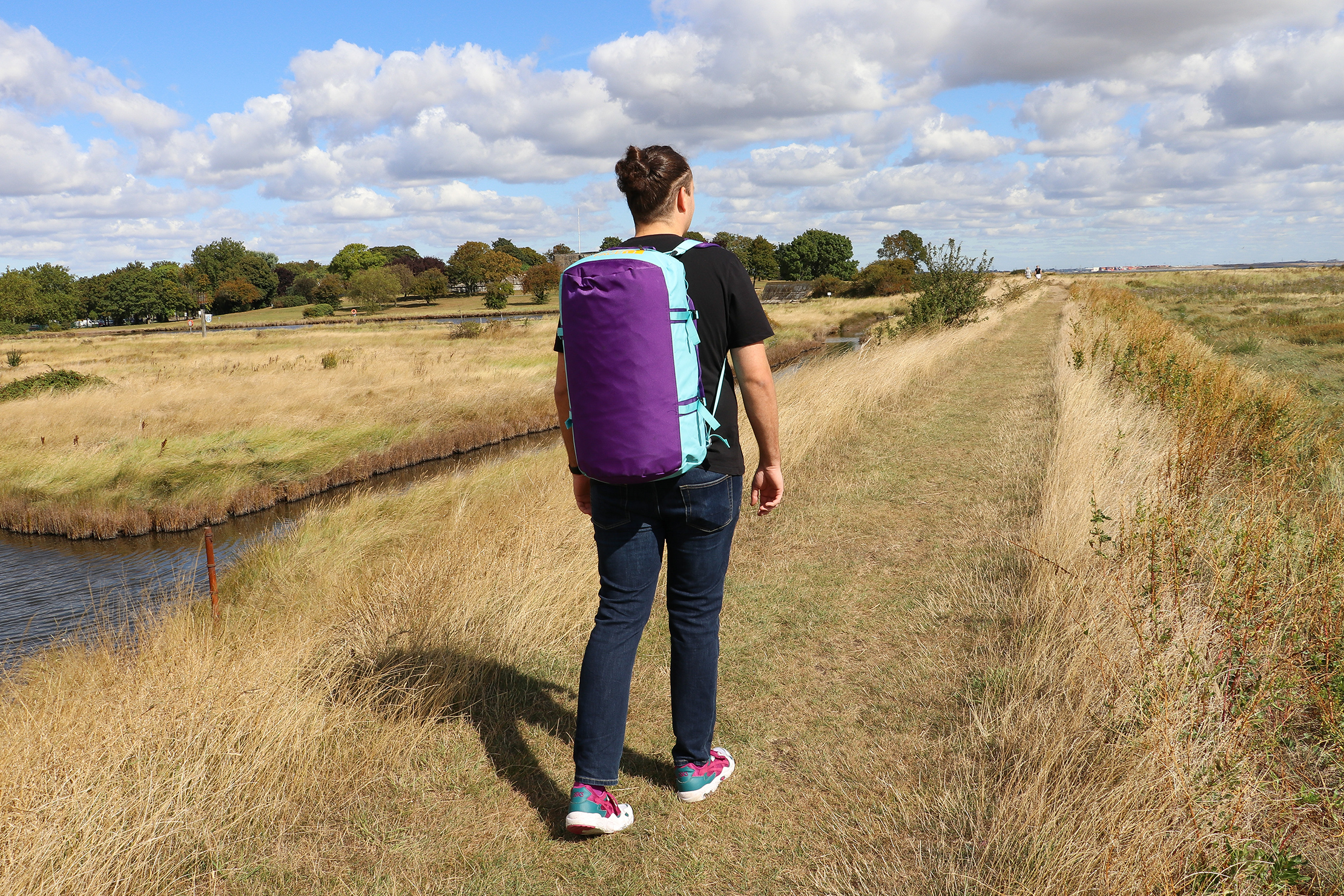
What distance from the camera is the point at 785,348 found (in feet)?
106

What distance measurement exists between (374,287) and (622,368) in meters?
97.2

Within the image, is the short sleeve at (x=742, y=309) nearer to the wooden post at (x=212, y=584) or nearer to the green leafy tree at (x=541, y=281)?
the wooden post at (x=212, y=584)

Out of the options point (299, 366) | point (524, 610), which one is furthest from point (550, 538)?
point (299, 366)

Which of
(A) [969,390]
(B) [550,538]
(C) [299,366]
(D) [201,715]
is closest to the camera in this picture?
(D) [201,715]

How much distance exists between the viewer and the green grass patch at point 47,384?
772 inches

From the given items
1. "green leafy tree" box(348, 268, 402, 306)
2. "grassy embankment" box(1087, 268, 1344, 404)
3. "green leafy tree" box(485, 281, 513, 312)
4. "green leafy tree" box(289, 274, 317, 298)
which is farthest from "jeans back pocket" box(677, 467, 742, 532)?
"green leafy tree" box(289, 274, 317, 298)

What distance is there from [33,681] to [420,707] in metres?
2.82

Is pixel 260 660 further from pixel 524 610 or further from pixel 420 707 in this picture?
pixel 524 610

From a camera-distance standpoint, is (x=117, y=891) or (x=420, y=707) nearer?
(x=117, y=891)

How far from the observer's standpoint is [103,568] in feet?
33.4

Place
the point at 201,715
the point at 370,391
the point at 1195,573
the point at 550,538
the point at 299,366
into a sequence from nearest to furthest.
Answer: the point at 201,715
the point at 1195,573
the point at 550,538
the point at 370,391
the point at 299,366

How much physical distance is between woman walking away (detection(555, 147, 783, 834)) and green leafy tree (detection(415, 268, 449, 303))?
348 ft

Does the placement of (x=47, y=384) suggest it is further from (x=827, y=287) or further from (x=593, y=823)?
(x=827, y=287)

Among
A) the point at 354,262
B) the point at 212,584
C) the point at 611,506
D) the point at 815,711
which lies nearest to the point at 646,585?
the point at 611,506
